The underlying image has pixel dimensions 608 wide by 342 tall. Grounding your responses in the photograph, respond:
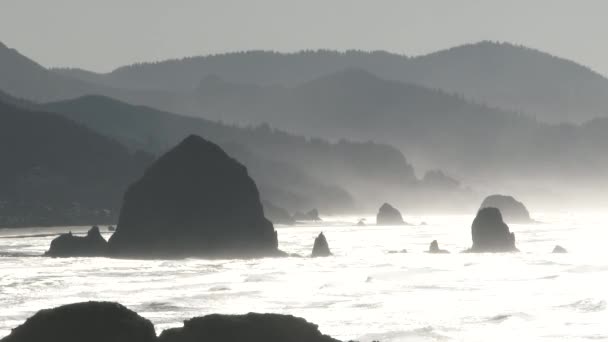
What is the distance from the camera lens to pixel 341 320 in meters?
55.3

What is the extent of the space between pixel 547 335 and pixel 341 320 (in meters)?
11.0

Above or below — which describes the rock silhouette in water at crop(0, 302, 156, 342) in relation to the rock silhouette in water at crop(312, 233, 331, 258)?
below

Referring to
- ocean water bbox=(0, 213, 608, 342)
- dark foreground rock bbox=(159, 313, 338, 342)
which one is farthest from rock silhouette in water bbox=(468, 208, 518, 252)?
dark foreground rock bbox=(159, 313, 338, 342)

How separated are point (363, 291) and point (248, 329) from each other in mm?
53576

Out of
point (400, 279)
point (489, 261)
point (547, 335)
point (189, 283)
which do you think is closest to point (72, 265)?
point (189, 283)

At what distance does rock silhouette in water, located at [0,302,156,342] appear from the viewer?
73.9ft

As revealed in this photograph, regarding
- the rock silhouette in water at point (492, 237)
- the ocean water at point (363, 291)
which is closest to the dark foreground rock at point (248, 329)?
the ocean water at point (363, 291)

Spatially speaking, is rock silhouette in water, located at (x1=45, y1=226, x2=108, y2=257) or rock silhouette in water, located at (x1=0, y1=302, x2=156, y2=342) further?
rock silhouette in water, located at (x1=45, y1=226, x2=108, y2=257)

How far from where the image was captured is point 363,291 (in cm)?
7594

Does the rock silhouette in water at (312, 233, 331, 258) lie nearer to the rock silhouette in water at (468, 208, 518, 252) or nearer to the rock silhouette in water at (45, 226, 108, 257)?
the rock silhouette in water at (468, 208, 518, 252)

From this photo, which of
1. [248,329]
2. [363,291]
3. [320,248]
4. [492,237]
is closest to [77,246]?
[320,248]

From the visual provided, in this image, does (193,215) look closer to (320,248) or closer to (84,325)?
(320,248)

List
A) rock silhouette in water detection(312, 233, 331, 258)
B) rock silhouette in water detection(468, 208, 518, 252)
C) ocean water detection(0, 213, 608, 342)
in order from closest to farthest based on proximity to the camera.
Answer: ocean water detection(0, 213, 608, 342) → rock silhouette in water detection(312, 233, 331, 258) → rock silhouette in water detection(468, 208, 518, 252)

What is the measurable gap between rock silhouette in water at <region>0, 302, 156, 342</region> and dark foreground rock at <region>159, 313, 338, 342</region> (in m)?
1.05
